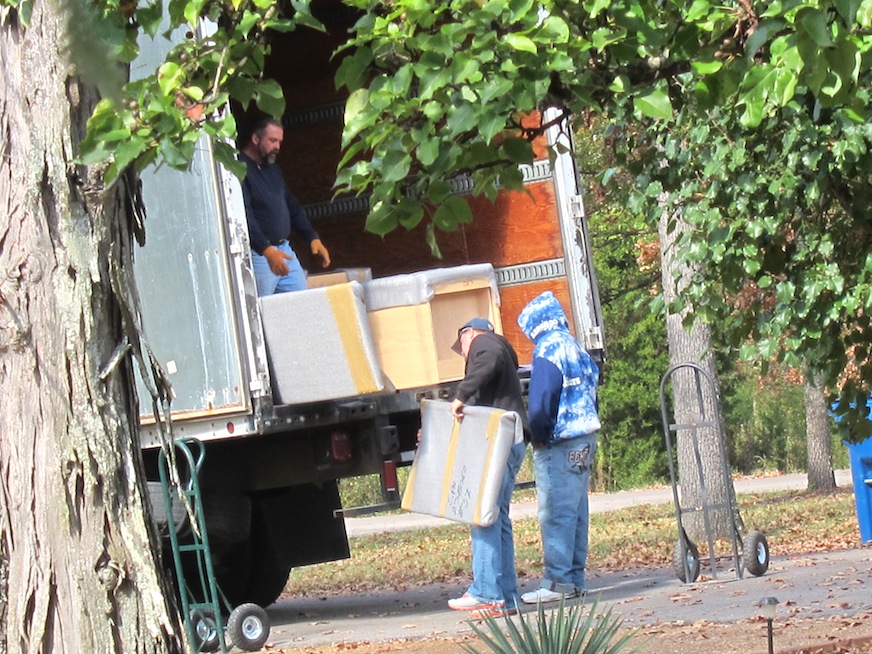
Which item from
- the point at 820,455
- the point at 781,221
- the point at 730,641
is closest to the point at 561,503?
the point at 730,641

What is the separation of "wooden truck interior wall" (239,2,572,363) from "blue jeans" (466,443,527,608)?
4.32 ft

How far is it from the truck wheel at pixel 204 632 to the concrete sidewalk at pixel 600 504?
11.7 metres

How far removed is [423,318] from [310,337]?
0.63m

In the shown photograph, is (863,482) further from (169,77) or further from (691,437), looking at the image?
(169,77)

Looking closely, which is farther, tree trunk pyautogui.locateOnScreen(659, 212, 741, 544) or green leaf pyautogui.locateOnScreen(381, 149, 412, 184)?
tree trunk pyautogui.locateOnScreen(659, 212, 741, 544)

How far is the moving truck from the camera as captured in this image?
331 inches

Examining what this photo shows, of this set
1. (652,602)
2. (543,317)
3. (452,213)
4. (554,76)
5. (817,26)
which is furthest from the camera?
(652,602)

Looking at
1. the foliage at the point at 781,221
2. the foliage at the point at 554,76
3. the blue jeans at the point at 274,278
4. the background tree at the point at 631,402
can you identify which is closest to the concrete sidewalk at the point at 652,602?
the foliage at the point at 781,221

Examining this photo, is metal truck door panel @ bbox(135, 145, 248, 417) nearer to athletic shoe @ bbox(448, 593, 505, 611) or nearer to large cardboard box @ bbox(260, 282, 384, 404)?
large cardboard box @ bbox(260, 282, 384, 404)

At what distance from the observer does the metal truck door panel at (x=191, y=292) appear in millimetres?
8406

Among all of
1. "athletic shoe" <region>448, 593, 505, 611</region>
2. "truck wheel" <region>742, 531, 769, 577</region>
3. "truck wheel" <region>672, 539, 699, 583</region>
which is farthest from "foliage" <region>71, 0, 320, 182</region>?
"truck wheel" <region>742, 531, 769, 577</region>

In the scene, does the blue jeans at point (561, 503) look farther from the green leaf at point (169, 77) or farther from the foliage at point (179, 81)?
the green leaf at point (169, 77)

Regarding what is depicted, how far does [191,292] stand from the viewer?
8.55 metres

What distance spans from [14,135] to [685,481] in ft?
34.4
